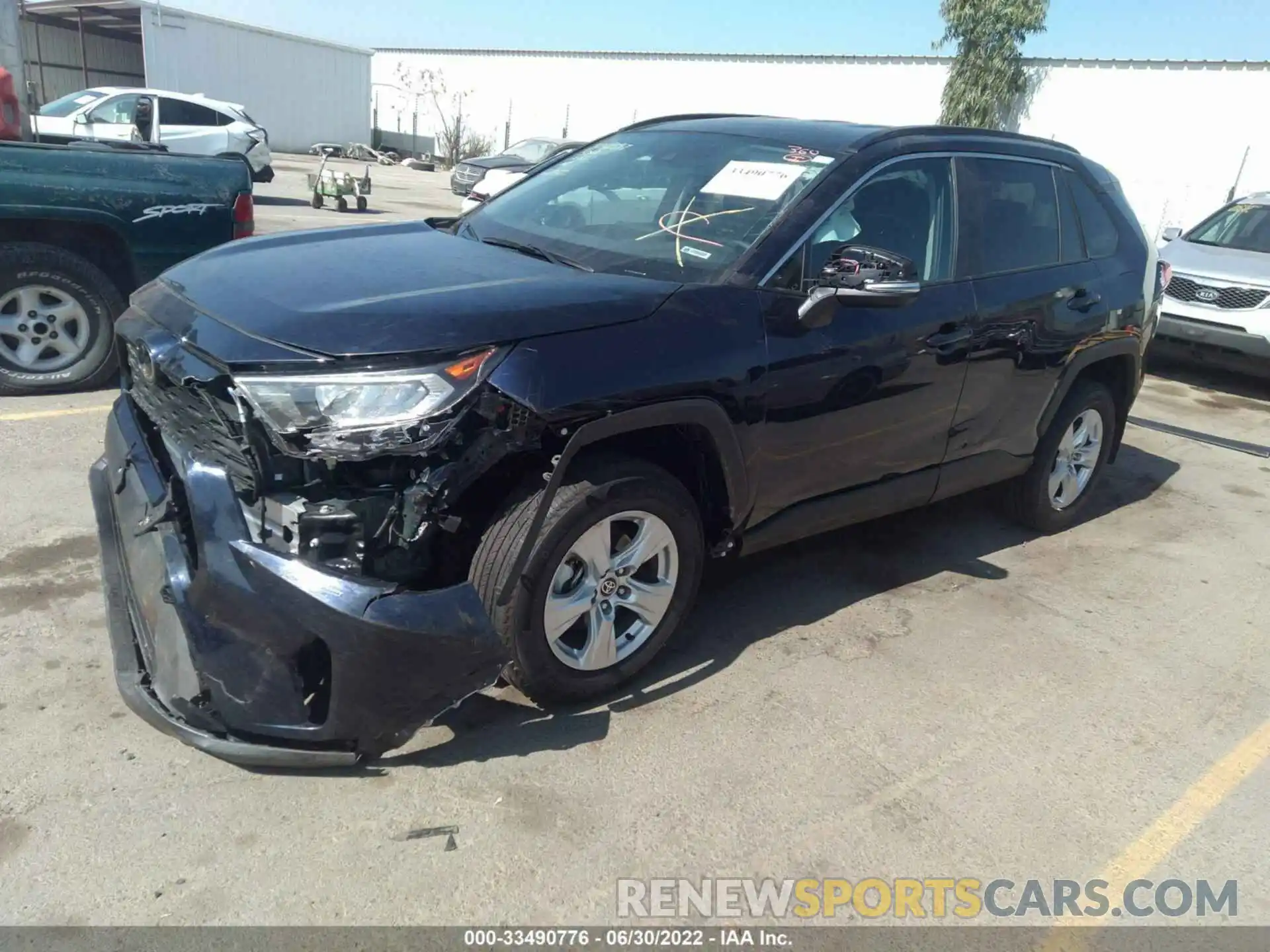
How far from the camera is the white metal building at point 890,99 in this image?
1984 cm

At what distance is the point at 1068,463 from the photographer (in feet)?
16.5

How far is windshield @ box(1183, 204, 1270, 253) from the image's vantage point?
9.77 meters

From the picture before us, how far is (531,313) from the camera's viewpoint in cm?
274

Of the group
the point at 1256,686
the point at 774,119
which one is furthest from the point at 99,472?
the point at 1256,686

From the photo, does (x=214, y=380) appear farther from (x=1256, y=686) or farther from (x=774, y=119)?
(x=1256, y=686)

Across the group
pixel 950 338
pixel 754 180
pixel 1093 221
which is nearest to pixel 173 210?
pixel 754 180

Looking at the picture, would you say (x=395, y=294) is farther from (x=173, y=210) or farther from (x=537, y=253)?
(x=173, y=210)

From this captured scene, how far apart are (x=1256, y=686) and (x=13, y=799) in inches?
166

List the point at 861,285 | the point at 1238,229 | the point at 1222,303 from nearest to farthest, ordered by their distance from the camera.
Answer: the point at 861,285, the point at 1222,303, the point at 1238,229

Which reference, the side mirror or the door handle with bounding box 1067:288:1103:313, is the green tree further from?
the side mirror

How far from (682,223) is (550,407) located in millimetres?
1244

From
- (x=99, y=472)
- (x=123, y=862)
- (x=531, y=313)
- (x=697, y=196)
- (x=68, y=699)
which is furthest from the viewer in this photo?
(x=697, y=196)

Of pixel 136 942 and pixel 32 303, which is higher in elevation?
pixel 32 303

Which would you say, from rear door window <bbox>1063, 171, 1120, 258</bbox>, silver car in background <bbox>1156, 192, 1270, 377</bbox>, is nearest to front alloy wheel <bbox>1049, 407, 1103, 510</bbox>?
rear door window <bbox>1063, 171, 1120, 258</bbox>
